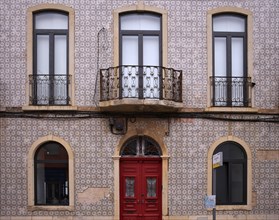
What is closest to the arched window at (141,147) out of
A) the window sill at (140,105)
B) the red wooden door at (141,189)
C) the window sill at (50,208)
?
the red wooden door at (141,189)

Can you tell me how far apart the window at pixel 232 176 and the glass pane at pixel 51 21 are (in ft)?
17.8

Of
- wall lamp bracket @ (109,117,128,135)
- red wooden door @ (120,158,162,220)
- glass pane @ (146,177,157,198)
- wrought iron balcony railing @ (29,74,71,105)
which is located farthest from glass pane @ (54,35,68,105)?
glass pane @ (146,177,157,198)

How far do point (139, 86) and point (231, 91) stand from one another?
260 cm

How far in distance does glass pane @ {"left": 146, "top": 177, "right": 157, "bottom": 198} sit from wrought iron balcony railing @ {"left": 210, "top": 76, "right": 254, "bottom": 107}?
267cm

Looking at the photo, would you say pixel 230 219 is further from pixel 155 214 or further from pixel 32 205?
pixel 32 205

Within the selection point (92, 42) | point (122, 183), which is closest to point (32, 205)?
point (122, 183)

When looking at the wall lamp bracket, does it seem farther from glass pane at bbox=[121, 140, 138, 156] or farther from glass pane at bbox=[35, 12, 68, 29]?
glass pane at bbox=[35, 12, 68, 29]

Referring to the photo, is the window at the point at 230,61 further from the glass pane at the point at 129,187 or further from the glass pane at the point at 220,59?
the glass pane at the point at 129,187

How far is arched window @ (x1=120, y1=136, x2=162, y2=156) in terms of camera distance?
12.6m

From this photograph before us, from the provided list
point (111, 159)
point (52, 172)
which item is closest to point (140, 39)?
point (111, 159)

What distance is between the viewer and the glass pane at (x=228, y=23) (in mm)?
12859

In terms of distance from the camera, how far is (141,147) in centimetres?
1268

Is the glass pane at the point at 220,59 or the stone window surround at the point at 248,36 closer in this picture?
the stone window surround at the point at 248,36

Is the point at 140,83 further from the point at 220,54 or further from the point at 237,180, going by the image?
the point at 237,180
